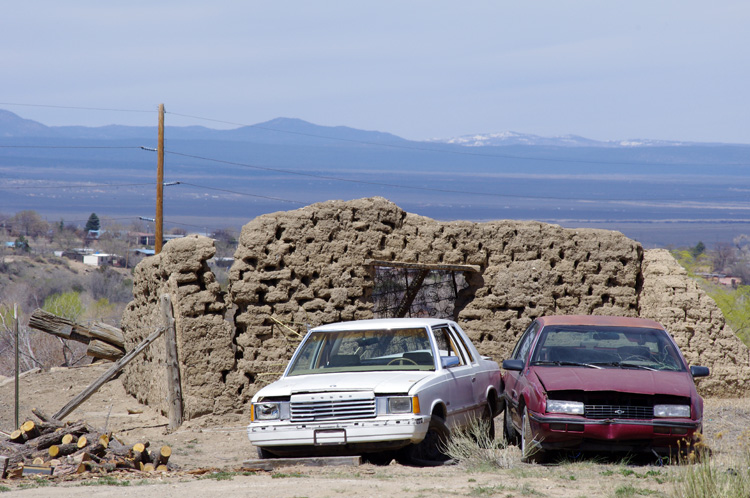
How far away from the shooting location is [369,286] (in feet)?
44.8

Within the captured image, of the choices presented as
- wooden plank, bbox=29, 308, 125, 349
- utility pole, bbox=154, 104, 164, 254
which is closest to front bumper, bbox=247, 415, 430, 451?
wooden plank, bbox=29, 308, 125, 349

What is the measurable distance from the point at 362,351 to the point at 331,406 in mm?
1305

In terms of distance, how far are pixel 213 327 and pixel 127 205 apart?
159 metres

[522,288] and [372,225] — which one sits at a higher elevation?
[372,225]

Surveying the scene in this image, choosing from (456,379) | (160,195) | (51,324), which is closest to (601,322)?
(456,379)

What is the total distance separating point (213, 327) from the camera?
13078 mm

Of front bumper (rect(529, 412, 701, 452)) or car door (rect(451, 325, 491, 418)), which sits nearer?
front bumper (rect(529, 412, 701, 452))

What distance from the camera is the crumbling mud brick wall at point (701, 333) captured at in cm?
1364

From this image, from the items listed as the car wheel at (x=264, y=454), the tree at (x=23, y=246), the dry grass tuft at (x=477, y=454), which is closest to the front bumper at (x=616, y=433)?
the dry grass tuft at (x=477, y=454)

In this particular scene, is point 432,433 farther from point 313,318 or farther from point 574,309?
point 574,309

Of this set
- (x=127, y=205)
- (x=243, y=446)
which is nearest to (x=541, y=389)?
(x=243, y=446)

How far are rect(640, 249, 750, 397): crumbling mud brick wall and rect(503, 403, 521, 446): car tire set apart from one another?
3910 mm

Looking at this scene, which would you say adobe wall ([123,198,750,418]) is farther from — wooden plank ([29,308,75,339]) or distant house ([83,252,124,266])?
distant house ([83,252,124,266])

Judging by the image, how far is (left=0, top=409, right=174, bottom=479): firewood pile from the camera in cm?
925
